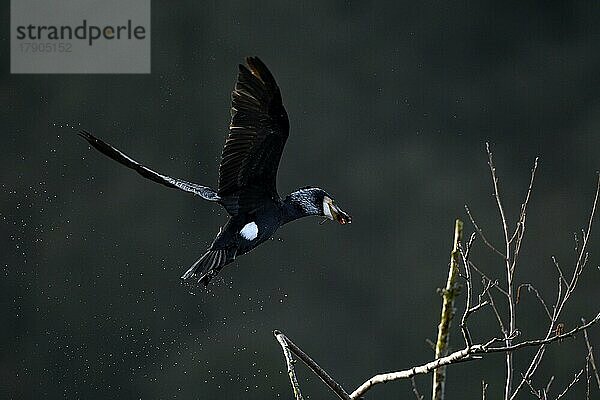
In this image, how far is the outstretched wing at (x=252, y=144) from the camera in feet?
7.73

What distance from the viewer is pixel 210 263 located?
2.42 m

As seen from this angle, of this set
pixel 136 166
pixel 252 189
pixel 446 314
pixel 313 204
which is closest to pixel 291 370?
pixel 446 314

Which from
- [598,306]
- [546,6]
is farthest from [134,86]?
[598,306]

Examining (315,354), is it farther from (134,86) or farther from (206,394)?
(134,86)

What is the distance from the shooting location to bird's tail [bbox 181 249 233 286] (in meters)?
2.40

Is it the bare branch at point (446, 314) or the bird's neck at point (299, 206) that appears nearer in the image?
the bare branch at point (446, 314)

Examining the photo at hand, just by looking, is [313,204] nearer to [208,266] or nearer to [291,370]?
[208,266]

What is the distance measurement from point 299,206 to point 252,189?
143 millimetres

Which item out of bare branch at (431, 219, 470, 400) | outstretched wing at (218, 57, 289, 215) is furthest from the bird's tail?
bare branch at (431, 219, 470, 400)

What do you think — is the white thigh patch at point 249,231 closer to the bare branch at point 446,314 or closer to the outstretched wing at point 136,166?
the outstretched wing at point 136,166

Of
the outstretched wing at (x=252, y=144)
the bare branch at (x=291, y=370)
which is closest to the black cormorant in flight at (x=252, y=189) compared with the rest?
the outstretched wing at (x=252, y=144)

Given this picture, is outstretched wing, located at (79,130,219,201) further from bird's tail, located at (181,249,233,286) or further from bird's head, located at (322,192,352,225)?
bird's head, located at (322,192,352,225)

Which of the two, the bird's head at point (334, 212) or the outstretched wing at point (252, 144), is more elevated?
the outstretched wing at point (252, 144)

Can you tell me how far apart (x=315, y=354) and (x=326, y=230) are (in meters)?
0.61
